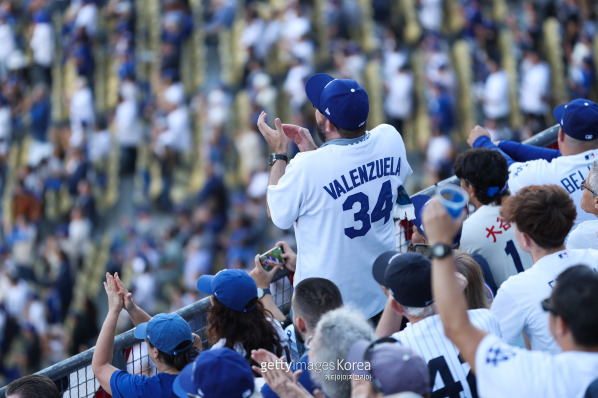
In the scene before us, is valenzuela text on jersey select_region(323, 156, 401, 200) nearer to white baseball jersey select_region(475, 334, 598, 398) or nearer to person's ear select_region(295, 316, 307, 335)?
person's ear select_region(295, 316, 307, 335)

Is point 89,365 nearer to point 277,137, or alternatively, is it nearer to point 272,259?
point 272,259

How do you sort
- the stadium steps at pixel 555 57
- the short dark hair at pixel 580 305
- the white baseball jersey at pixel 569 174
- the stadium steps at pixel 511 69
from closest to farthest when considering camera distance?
1. the short dark hair at pixel 580 305
2. the white baseball jersey at pixel 569 174
3. the stadium steps at pixel 555 57
4. the stadium steps at pixel 511 69

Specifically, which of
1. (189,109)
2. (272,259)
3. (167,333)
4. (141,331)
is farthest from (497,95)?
(167,333)

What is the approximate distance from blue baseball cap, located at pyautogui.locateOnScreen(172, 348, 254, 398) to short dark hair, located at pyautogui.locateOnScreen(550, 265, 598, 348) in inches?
39.2

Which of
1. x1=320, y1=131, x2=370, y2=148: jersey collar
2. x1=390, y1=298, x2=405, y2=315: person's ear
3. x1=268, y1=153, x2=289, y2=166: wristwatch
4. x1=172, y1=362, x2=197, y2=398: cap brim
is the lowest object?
x1=172, y1=362, x2=197, y2=398: cap brim

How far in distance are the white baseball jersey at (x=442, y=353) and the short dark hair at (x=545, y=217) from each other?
395mm

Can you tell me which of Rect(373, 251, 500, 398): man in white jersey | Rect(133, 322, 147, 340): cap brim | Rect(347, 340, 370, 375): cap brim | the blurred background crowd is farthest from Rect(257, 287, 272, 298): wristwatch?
the blurred background crowd

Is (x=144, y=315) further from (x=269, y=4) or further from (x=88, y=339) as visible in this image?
(x=269, y=4)

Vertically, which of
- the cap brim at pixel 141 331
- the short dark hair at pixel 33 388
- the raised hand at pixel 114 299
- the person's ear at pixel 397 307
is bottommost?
the short dark hair at pixel 33 388

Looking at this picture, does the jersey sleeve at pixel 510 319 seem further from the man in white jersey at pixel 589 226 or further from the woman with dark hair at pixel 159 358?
the woman with dark hair at pixel 159 358

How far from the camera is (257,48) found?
40.9 feet

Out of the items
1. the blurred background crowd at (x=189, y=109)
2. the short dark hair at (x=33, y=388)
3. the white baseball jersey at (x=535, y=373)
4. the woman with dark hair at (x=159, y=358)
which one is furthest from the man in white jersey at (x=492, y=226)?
the blurred background crowd at (x=189, y=109)

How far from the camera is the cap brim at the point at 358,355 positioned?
2.36 meters

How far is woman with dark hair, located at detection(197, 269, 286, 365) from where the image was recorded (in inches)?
131
